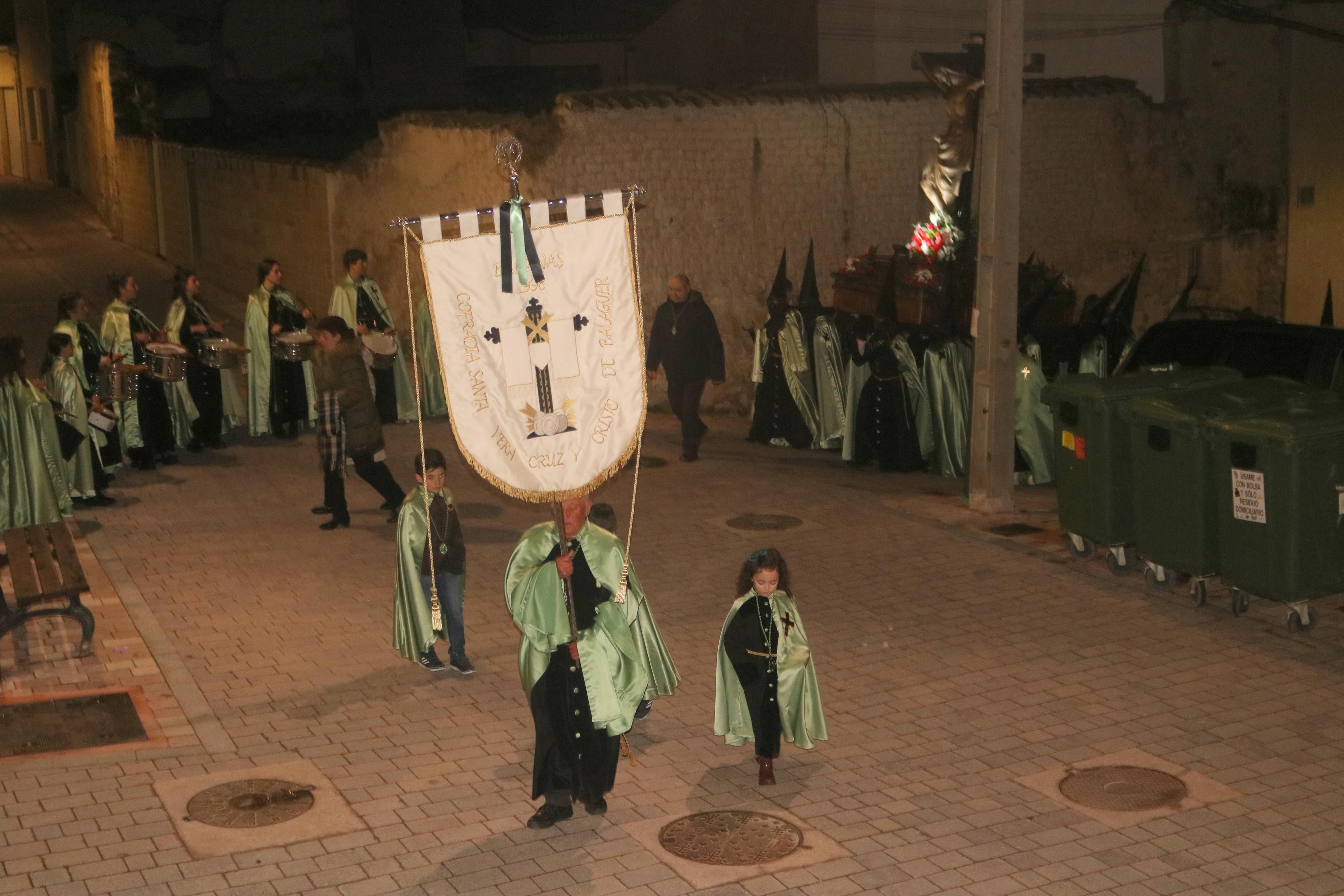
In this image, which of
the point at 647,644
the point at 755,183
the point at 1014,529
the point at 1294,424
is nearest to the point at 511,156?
the point at 647,644

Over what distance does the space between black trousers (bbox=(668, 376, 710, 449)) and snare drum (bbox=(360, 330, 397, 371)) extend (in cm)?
278

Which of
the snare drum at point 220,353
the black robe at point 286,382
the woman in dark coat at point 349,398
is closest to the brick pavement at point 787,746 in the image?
the woman in dark coat at point 349,398

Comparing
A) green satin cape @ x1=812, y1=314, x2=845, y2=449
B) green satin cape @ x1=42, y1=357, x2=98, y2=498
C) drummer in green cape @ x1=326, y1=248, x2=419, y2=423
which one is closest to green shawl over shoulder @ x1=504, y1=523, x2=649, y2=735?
green satin cape @ x1=42, y1=357, x2=98, y2=498

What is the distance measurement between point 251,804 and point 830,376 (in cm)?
925

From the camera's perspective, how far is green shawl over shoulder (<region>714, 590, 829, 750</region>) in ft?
26.9

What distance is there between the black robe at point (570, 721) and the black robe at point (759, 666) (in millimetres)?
765

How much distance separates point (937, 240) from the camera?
53.4 feet

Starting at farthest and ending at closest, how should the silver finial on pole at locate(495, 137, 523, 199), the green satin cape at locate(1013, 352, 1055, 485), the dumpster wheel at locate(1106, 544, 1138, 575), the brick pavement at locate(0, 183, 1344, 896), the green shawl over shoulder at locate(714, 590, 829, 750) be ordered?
the green satin cape at locate(1013, 352, 1055, 485)
the dumpster wheel at locate(1106, 544, 1138, 575)
the green shawl over shoulder at locate(714, 590, 829, 750)
the silver finial on pole at locate(495, 137, 523, 199)
the brick pavement at locate(0, 183, 1344, 896)

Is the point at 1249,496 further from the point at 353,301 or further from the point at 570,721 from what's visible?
the point at 353,301

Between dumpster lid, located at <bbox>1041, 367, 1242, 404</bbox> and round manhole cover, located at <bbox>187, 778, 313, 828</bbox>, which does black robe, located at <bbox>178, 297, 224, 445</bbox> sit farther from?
dumpster lid, located at <bbox>1041, 367, 1242, 404</bbox>

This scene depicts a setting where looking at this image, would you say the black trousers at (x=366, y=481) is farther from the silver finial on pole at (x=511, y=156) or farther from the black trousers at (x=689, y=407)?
the silver finial on pole at (x=511, y=156)

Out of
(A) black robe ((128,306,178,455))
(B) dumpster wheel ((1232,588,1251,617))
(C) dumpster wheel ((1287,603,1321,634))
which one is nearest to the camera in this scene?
(C) dumpster wheel ((1287,603,1321,634))

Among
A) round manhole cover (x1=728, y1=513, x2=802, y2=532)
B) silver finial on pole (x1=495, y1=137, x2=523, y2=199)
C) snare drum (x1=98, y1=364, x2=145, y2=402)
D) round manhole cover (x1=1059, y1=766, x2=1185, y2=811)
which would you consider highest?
silver finial on pole (x1=495, y1=137, x2=523, y2=199)

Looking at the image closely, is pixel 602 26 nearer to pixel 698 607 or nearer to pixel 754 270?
pixel 754 270
